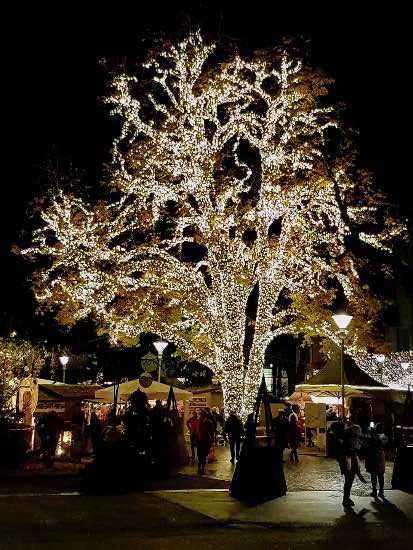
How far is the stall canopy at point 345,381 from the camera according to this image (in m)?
24.8

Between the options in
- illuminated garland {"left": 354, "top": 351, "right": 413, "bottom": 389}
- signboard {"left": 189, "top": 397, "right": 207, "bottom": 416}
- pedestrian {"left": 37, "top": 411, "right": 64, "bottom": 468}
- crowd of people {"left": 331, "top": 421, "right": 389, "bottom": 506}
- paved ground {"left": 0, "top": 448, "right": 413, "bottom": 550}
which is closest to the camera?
paved ground {"left": 0, "top": 448, "right": 413, "bottom": 550}

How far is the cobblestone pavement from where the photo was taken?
15211 millimetres

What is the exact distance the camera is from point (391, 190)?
73.3ft

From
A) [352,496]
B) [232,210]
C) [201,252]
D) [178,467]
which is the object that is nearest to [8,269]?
[201,252]

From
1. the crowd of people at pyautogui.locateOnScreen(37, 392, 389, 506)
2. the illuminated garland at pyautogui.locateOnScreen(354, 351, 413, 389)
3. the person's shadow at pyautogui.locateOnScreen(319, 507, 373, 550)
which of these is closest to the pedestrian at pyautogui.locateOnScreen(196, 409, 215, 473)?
the crowd of people at pyautogui.locateOnScreen(37, 392, 389, 506)

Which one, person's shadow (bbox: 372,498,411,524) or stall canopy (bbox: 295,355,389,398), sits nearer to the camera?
person's shadow (bbox: 372,498,411,524)

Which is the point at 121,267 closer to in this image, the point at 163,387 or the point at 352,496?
the point at 163,387

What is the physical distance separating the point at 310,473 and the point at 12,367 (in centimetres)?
1009

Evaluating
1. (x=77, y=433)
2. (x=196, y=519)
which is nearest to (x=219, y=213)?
(x=77, y=433)

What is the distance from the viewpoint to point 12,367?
22828 mm

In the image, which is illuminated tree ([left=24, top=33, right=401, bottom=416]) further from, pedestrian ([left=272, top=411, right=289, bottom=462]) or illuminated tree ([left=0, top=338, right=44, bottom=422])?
illuminated tree ([left=0, top=338, right=44, bottom=422])

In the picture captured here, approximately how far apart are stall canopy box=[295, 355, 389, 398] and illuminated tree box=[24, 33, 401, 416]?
6.97 feet

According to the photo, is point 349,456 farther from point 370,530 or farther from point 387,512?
point 370,530

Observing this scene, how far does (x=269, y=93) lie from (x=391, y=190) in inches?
187
